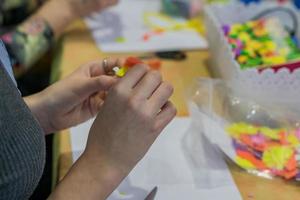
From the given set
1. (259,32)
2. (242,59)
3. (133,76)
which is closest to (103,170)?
(133,76)

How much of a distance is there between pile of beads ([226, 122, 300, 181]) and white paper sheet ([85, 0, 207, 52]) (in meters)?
0.35

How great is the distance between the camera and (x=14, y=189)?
0.51 meters

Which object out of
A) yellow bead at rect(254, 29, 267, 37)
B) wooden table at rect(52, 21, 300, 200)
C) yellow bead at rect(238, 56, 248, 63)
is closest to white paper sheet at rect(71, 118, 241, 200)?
wooden table at rect(52, 21, 300, 200)

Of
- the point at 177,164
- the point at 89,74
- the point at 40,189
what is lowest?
the point at 40,189

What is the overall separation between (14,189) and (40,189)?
417 mm

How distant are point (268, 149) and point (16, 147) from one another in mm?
398

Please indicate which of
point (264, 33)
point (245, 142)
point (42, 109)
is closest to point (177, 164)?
point (245, 142)

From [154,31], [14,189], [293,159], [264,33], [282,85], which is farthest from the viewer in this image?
[154,31]

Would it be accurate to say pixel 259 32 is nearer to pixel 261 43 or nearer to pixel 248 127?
pixel 261 43

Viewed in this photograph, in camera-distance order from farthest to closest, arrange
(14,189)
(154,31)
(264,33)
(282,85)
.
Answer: (154,31)
(264,33)
(282,85)
(14,189)

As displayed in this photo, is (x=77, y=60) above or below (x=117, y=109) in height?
below

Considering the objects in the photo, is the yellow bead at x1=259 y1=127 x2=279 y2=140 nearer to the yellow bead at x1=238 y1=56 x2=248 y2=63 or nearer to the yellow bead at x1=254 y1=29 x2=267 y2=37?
the yellow bead at x1=238 y1=56 x2=248 y2=63

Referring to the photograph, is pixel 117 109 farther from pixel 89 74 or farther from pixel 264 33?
pixel 264 33

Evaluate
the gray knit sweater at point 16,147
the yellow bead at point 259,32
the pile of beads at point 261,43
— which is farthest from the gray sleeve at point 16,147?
the yellow bead at point 259,32
